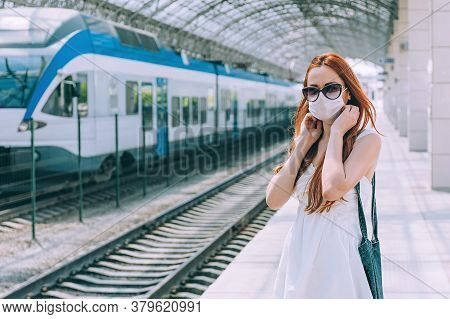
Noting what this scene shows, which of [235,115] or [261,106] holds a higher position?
[261,106]

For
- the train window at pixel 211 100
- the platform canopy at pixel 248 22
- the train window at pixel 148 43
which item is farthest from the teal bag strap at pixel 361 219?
the train window at pixel 211 100

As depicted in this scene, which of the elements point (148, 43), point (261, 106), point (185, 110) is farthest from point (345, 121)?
point (261, 106)

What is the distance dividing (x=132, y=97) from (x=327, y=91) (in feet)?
46.3

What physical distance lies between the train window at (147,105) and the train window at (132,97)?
43cm

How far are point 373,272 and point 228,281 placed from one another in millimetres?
4185

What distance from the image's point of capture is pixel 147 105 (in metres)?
18.3

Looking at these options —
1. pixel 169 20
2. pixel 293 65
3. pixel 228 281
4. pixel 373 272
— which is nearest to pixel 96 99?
pixel 228 281

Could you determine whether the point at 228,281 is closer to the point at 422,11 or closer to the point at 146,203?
A: the point at 146,203

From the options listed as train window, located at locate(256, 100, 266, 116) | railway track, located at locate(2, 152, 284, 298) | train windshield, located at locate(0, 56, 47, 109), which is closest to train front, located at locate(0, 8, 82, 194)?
train windshield, located at locate(0, 56, 47, 109)

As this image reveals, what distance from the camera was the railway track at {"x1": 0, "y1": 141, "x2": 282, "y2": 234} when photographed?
12.4 meters

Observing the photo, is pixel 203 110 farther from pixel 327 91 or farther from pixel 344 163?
pixel 344 163

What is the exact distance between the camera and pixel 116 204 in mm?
14852
